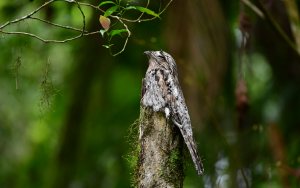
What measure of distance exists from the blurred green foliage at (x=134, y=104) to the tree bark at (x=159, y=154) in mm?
1488

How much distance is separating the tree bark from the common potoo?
0.13ft

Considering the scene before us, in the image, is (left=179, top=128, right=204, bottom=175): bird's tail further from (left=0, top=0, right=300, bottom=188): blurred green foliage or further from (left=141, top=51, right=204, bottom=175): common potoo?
(left=0, top=0, right=300, bottom=188): blurred green foliage

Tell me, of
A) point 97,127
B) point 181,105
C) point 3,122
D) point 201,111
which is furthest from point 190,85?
point 3,122

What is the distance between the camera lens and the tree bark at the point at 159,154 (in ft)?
9.10

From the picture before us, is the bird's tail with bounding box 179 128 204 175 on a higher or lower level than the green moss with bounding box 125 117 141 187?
higher

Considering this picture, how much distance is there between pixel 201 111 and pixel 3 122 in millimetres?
3304

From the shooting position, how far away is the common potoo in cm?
280

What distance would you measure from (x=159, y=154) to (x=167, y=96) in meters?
0.26

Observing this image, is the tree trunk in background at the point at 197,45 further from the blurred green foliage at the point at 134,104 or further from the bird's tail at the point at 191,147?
the bird's tail at the point at 191,147

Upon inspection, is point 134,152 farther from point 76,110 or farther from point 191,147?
point 76,110

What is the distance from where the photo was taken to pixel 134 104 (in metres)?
6.86

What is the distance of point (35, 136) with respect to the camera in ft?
25.1

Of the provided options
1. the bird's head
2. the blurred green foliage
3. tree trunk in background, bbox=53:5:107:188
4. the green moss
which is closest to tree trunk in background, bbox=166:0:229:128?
the blurred green foliage

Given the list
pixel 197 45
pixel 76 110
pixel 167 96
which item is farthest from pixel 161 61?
pixel 76 110
